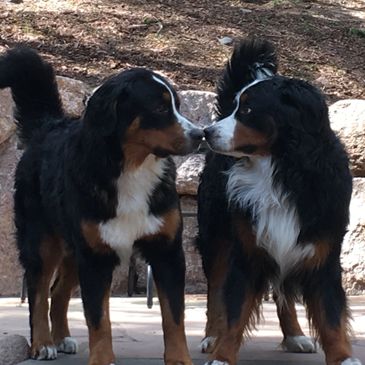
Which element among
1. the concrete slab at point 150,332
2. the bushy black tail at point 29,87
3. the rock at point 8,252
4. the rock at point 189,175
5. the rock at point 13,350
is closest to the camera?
the rock at point 13,350

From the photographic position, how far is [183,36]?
12227 mm

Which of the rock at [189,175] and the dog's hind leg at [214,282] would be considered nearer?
the dog's hind leg at [214,282]

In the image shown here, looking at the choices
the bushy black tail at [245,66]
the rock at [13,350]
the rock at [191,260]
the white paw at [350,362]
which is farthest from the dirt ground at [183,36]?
the white paw at [350,362]

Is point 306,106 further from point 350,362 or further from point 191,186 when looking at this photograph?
point 191,186

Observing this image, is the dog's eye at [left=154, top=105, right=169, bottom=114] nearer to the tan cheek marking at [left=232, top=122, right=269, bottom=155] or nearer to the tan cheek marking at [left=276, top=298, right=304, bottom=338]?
the tan cheek marking at [left=232, top=122, right=269, bottom=155]

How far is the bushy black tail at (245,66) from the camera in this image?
6020mm

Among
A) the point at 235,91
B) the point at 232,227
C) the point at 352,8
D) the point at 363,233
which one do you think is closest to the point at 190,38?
the point at 352,8

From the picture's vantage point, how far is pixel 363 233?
8.95 metres

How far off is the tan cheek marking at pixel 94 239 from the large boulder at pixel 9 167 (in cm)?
405

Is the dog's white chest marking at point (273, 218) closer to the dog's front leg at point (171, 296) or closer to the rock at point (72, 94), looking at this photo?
the dog's front leg at point (171, 296)

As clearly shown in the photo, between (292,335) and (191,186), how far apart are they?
3.58 meters

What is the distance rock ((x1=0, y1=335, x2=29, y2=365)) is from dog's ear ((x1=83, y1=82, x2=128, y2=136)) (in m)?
1.40

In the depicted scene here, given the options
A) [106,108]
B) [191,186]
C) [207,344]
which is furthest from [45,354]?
[191,186]

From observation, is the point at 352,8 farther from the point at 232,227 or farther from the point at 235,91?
the point at 232,227
